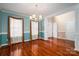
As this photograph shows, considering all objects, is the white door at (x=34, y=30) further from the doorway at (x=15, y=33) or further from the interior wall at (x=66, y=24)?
the interior wall at (x=66, y=24)

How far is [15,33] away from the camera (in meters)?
1.97

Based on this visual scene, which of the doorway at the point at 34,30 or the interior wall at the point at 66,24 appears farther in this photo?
the doorway at the point at 34,30

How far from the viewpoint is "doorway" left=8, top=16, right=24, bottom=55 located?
1930 millimetres

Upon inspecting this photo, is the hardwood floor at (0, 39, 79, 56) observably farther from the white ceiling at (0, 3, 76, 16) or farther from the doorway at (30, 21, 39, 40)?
the white ceiling at (0, 3, 76, 16)

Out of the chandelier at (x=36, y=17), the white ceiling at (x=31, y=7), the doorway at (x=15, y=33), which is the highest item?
the white ceiling at (x=31, y=7)

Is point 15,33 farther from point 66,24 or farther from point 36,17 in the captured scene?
point 66,24

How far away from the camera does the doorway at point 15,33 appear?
193 cm

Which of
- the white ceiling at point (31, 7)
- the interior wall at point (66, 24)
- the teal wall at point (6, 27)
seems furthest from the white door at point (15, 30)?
the interior wall at point (66, 24)

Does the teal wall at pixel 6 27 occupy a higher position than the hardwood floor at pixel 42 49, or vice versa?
the teal wall at pixel 6 27

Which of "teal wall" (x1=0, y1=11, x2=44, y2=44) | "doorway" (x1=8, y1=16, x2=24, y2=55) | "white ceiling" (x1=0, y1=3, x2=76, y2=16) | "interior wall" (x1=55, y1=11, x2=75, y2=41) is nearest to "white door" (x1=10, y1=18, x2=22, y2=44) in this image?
"doorway" (x1=8, y1=16, x2=24, y2=55)

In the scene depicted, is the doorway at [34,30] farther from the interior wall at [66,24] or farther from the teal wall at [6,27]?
the interior wall at [66,24]

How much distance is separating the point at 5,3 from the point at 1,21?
0.39m

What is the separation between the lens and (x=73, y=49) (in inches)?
76.5

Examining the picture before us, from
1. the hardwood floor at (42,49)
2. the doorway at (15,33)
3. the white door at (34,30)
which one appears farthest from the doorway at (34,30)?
the doorway at (15,33)
